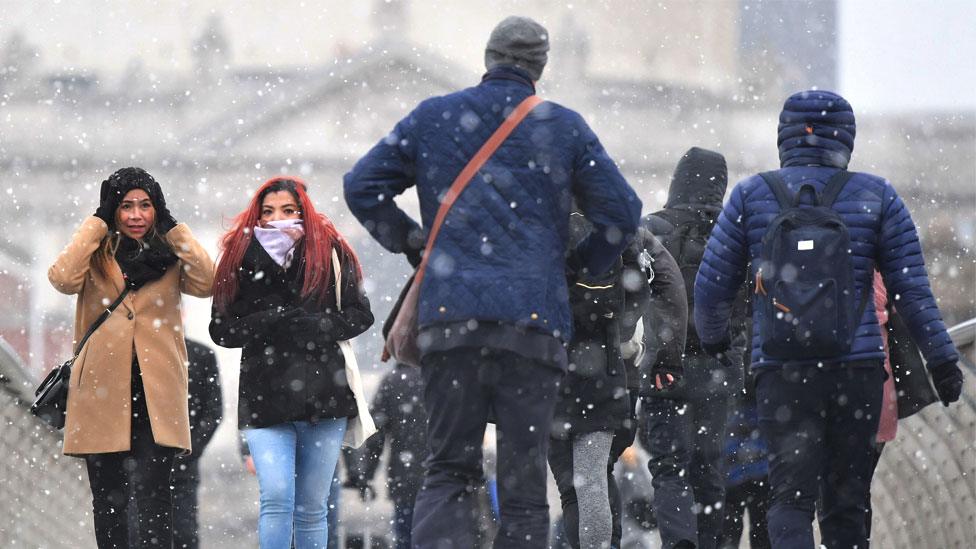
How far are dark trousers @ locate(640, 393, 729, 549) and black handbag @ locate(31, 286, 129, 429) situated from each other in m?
1.92

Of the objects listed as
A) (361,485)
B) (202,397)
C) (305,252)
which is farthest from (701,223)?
(361,485)

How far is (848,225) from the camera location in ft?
14.4

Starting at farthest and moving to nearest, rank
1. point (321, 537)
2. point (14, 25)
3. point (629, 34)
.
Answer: point (14, 25) < point (629, 34) < point (321, 537)

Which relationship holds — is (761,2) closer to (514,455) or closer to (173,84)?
(173,84)

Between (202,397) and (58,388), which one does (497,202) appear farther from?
(202,397)

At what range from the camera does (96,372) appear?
541 centimetres

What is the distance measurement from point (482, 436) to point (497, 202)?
0.56m

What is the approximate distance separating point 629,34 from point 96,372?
5517cm

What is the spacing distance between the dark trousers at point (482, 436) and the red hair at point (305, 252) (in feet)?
4.95

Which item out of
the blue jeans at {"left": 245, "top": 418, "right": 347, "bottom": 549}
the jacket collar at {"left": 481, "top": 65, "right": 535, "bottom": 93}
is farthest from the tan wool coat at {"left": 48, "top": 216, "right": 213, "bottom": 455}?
the jacket collar at {"left": 481, "top": 65, "right": 535, "bottom": 93}

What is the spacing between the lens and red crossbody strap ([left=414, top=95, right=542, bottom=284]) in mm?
3924

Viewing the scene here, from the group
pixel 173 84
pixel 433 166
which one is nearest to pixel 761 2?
pixel 173 84

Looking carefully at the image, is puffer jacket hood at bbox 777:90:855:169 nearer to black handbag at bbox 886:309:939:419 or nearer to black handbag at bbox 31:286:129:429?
black handbag at bbox 886:309:939:419

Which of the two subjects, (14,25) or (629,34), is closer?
(629,34)
